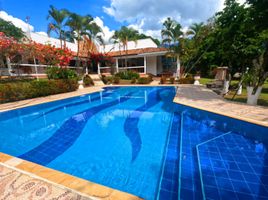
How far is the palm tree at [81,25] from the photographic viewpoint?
20.1m

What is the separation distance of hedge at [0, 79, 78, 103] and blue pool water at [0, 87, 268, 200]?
10.9ft

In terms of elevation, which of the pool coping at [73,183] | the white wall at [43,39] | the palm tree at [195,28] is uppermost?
the palm tree at [195,28]

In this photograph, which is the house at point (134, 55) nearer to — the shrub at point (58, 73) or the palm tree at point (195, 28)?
the palm tree at point (195, 28)

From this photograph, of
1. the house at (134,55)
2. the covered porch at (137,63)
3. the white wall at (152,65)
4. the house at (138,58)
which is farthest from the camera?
the white wall at (152,65)

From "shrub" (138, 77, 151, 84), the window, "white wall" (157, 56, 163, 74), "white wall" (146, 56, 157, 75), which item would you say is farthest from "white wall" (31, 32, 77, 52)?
"white wall" (157, 56, 163, 74)

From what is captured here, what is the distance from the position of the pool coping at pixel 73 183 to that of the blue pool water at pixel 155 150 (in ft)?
1.70

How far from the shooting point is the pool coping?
8.48 feet

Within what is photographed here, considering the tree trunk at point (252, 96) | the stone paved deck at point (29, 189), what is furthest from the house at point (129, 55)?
the stone paved deck at point (29, 189)

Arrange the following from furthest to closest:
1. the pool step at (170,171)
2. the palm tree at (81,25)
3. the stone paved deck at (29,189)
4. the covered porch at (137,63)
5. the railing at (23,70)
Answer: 1. the covered porch at (137,63)
2. the palm tree at (81,25)
3. the railing at (23,70)
4. the pool step at (170,171)
5. the stone paved deck at (29,189)

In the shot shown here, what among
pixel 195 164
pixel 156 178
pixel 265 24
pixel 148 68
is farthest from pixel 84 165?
pixel 148 68

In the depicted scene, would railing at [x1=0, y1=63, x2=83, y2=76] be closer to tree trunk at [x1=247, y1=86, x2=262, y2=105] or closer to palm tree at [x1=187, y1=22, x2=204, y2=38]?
tree trunk at [x1=247, y1=86, x2=262, y2=105]

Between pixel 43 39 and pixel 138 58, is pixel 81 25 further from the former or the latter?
pixel 138 58

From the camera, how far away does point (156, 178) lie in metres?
3.41

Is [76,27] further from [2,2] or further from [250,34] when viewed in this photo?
[250,34]
